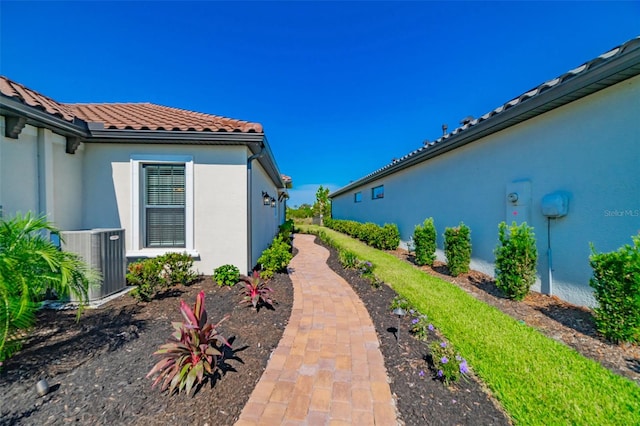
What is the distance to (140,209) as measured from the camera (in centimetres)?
534

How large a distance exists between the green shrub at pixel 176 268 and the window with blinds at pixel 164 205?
65 cm

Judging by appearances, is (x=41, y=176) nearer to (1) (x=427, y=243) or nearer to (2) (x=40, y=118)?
(2) (x=40, y=118)

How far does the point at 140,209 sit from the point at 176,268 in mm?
1669

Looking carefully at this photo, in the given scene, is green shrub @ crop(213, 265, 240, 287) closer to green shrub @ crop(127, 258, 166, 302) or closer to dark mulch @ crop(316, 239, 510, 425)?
green shrub @ crop(127, 258, 166, 302)

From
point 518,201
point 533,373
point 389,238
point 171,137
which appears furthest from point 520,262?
point 171,137

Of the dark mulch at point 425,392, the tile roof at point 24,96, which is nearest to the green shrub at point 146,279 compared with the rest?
the tile roof at point 24,96

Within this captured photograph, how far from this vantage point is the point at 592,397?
6.93ft

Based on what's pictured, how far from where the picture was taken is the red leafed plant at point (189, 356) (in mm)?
2162

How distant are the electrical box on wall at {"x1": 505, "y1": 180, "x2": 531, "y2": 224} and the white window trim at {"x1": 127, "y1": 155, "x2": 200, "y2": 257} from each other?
6.89 meters

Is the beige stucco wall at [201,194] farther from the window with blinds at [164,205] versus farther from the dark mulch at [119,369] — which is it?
the dark mulch at [119,369]

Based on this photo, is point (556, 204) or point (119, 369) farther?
point (556, 204)

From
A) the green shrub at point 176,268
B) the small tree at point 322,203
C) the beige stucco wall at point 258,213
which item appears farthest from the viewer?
the small tree at point 322,203

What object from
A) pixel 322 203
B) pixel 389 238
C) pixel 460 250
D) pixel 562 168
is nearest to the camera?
pixel 562 168

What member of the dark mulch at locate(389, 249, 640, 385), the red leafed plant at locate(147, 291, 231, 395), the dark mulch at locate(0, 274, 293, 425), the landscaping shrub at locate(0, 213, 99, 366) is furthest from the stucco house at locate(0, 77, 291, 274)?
the dark mulch at locate(389, 249, 640, 385)
